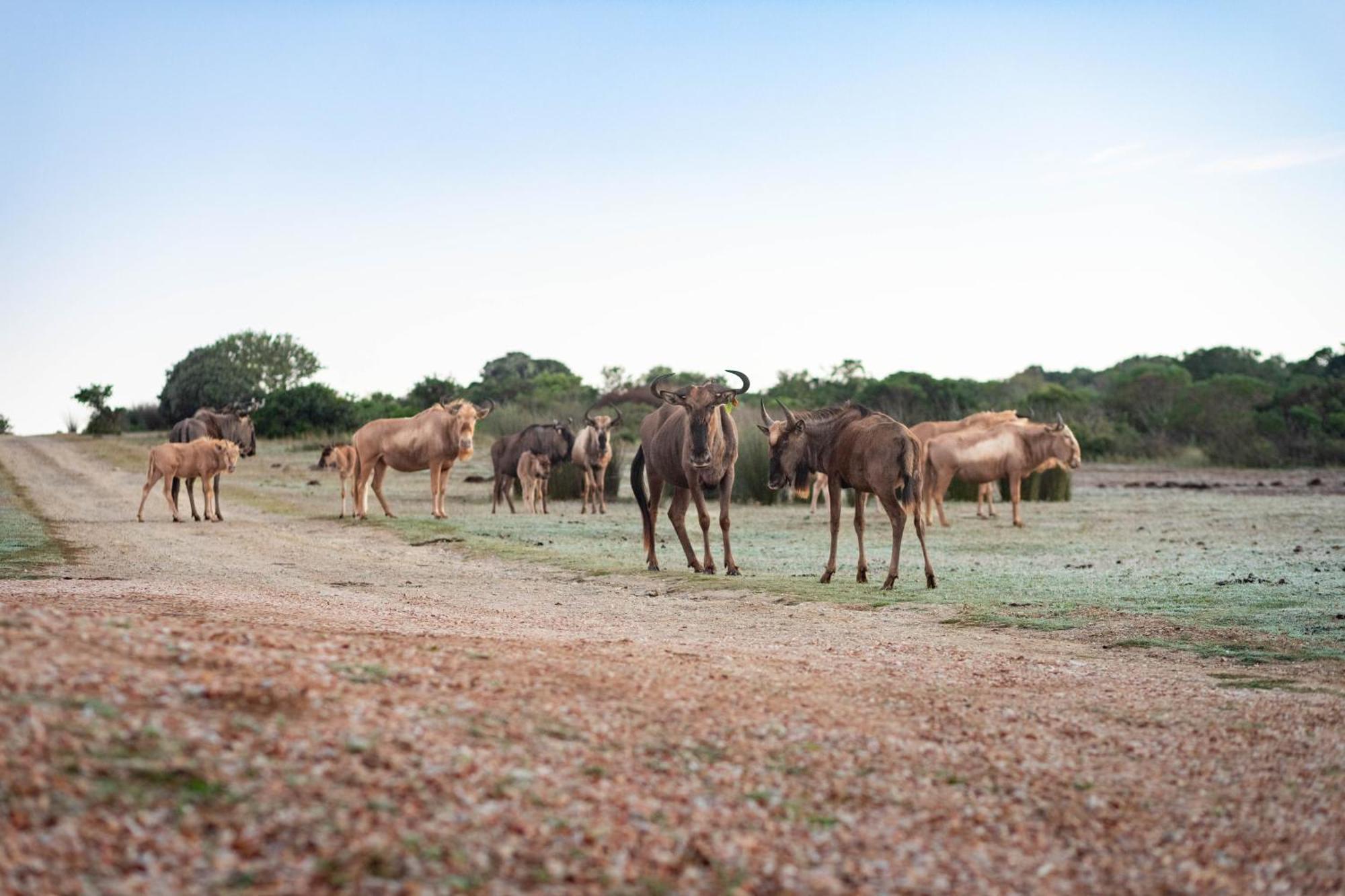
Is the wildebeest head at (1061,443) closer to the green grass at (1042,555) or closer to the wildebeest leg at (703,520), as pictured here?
the green grass at (1042,555)

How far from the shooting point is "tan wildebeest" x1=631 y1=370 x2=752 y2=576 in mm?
14359

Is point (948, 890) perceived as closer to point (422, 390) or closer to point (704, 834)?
point (704, 834)

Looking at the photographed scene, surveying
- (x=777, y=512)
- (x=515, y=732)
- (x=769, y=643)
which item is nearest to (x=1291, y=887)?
(x=515, y=732)

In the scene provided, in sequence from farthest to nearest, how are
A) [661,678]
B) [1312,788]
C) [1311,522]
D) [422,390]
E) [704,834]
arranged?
1. [422,390]
2. [1311,522]
3. [661,678]
4. [1312,788]
5. [704,834]

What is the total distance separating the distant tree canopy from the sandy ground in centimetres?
6482

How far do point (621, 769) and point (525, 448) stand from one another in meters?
24.8

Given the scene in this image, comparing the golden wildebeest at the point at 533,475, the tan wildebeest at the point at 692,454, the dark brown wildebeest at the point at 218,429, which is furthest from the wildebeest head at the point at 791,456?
the dark brown wildebeest at the point at 218,429

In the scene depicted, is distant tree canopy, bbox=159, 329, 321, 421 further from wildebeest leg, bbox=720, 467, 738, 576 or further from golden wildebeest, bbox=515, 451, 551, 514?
wildebeest leg, bbox=720, 467, 738, 576

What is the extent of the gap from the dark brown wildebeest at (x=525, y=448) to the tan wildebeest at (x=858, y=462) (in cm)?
1461

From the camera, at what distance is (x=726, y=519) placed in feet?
49.3

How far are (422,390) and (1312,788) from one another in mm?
57255

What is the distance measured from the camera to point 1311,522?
21.5 meters

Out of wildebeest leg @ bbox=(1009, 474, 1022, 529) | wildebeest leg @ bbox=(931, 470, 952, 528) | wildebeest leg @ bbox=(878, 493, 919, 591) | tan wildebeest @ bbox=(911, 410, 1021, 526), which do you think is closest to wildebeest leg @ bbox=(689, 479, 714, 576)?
wildebeest leg @ bbox=(878, 493, 919, 591)

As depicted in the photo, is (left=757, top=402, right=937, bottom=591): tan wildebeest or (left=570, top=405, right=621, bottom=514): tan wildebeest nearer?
(left=757, top=402, right=937, bottom=591): tan wildebeest
